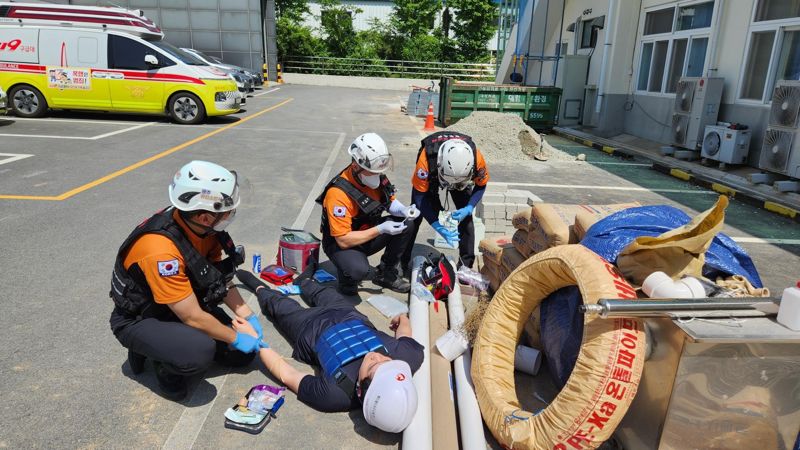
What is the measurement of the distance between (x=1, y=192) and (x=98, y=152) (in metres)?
3.11

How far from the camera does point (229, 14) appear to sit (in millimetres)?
27812

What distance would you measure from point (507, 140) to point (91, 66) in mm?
10695

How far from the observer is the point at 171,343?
309cm

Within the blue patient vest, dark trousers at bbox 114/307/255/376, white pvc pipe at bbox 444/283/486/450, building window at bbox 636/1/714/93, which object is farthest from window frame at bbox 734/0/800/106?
dark trousers at bbox 114/307/255/376

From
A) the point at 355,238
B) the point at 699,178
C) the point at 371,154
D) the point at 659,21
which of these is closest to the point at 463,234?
the point at 355,238

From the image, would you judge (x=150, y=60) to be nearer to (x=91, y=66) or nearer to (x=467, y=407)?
(x=91, y=66)

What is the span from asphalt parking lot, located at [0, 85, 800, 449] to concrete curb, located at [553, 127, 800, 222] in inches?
9.6

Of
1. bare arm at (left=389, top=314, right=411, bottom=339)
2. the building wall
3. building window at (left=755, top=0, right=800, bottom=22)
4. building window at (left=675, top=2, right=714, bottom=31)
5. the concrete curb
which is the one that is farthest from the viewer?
the building wall

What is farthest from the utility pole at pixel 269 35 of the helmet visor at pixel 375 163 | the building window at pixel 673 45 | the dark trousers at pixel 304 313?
the dark trousers at pixel 304 313

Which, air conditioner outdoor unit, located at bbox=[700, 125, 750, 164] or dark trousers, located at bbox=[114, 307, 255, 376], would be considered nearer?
dark trousers, located at bbox=[114, 307, 255, 376]

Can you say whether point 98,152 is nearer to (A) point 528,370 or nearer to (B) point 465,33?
(A) point 528,370

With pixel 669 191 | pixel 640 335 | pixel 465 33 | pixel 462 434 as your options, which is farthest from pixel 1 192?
pixel 465 33

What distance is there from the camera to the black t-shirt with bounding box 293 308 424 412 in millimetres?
3184

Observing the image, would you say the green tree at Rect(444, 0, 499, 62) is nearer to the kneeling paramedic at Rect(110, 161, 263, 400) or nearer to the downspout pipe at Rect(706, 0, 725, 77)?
the downspout pipe at Rect(706, 0, 725, 77)
